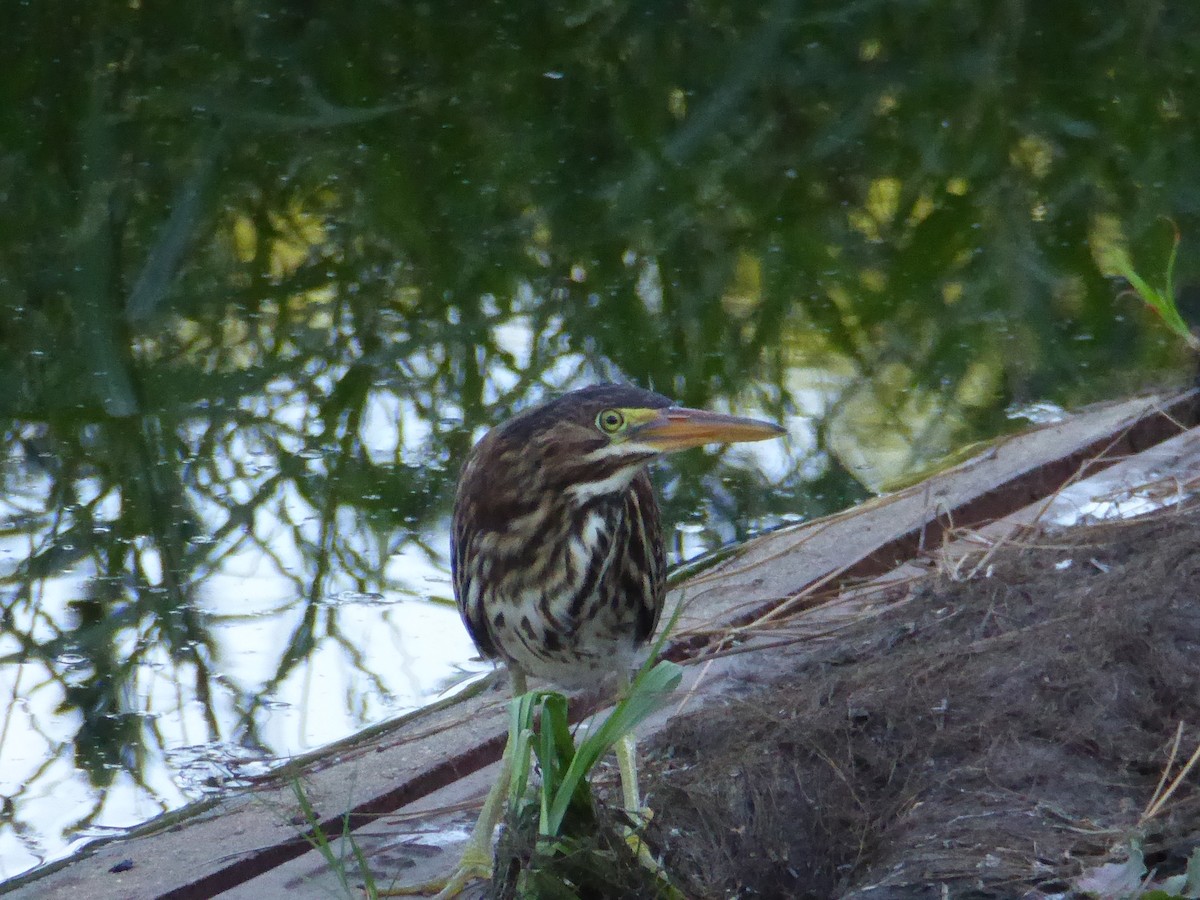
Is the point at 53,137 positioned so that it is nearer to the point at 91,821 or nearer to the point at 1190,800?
the point at 91,821

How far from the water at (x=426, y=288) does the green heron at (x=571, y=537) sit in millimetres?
982

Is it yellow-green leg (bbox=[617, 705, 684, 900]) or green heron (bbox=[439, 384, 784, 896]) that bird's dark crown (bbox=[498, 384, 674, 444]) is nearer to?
green heron (bbox=[439, 384, 784, 896])

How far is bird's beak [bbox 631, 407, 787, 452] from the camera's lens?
3.43 meters

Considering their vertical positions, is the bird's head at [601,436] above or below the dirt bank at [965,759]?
above

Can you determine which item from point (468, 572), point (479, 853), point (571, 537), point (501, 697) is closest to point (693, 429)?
point (571, 537)

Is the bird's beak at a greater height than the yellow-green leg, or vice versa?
the bird's beak

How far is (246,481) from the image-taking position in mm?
5773


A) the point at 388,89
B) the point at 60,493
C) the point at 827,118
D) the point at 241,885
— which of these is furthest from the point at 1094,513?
the point at 388,89

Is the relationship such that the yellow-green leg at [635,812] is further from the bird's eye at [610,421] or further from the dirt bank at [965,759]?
the bird's eye at [610,421]

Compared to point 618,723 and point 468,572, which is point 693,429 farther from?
point 618,723

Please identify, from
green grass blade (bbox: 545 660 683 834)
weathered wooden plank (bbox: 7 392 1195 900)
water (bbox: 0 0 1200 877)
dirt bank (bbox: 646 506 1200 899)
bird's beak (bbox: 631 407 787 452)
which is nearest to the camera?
green grass blade (bbox: 545 660 683 834)

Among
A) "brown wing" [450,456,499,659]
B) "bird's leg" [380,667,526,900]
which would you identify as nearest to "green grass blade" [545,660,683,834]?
A: "bird's leg" [380,667,526,900]

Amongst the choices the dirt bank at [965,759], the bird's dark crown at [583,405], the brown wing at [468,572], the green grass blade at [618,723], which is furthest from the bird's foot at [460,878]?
the bird's dark crown at [583,405]

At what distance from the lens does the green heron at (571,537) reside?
3477 mm
